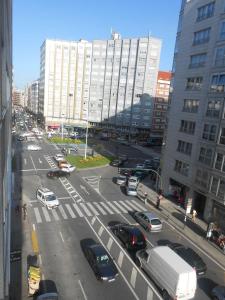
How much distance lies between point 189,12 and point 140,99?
64.4 m

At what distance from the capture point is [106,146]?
306 ft

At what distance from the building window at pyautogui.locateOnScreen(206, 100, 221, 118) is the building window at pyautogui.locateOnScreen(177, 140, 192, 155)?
5.97 metres

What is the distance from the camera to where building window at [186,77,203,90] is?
39.7 meters

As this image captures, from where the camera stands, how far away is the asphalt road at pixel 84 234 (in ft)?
71.5

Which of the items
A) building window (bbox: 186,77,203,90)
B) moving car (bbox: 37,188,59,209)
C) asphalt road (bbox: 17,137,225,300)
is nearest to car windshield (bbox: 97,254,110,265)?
asphalt road (bbox: 17,137,225,300)

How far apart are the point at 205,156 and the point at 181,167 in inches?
241

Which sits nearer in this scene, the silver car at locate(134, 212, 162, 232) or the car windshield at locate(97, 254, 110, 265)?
the car windshield at locate(97, 254, 110, 265)

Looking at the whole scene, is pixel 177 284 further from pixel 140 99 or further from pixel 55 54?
pixel 55 54

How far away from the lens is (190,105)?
41.7 metres

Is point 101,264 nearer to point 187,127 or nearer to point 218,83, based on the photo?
point 187,127

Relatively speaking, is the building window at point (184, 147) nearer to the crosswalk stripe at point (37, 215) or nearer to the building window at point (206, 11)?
the building window at point (206, 11)

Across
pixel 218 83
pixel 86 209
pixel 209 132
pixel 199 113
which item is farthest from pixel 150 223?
pixel 218 83

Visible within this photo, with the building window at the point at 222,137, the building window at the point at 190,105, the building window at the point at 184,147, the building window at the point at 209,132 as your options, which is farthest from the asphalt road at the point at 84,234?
the building window at the point at 190,105

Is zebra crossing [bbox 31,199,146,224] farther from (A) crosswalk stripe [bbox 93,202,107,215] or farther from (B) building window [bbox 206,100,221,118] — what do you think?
(B) building window [bbox 206,100,221,118]
